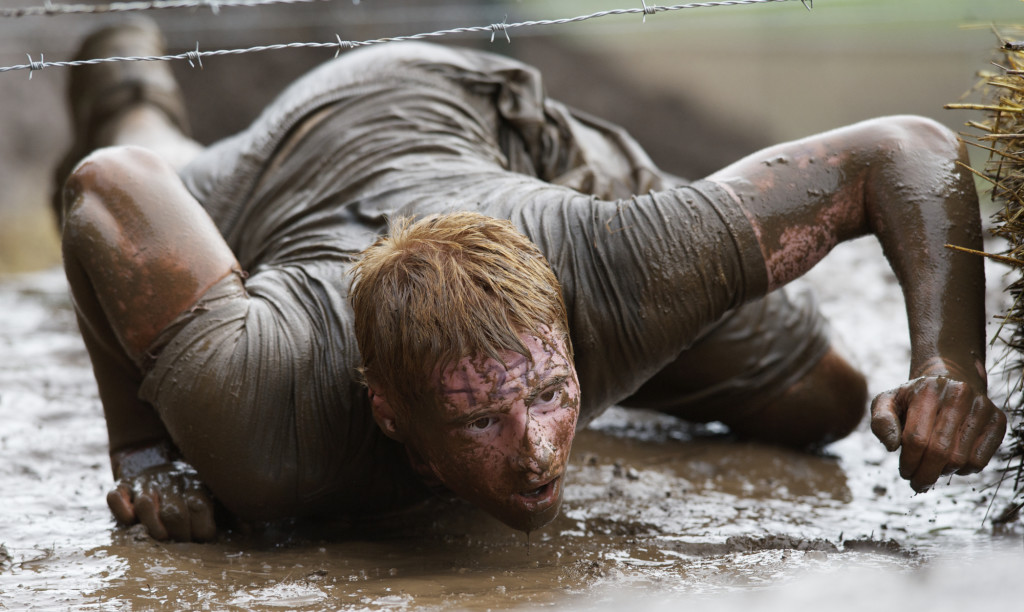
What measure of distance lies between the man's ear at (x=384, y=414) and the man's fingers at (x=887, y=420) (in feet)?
2.83

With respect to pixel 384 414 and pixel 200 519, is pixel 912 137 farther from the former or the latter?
pixel 200 519

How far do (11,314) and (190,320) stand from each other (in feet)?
8.71

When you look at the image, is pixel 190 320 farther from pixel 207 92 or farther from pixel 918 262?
pixel 207 92

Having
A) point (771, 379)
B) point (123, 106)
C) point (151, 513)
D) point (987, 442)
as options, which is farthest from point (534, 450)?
point (123, 106)

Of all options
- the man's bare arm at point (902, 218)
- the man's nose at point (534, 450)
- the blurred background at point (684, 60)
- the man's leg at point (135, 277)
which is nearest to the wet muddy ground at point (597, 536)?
the man's leg at point (135, 277)

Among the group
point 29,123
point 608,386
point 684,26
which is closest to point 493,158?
point 608,386

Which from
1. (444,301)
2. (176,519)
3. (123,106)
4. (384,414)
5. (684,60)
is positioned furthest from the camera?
(684,60)

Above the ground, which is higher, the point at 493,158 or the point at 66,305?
the point at 493,158

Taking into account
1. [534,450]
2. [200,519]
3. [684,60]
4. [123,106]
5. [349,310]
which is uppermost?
[123,106]

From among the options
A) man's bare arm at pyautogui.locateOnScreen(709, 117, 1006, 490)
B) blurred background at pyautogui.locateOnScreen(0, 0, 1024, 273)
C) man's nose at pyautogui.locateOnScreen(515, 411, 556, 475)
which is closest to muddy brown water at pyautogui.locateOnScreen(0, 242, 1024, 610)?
man's nose at pyautogui.locateOnScreen(515, 411, 556, 475)

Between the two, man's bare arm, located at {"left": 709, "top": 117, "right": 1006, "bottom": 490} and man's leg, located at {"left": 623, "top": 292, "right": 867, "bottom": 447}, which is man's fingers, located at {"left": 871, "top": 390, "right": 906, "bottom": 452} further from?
man's leg, located at {"left": 623, "top": 292, "right": 867, "bottom": 447}

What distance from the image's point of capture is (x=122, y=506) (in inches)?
94.0

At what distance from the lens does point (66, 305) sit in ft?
15.3

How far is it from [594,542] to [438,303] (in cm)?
73
